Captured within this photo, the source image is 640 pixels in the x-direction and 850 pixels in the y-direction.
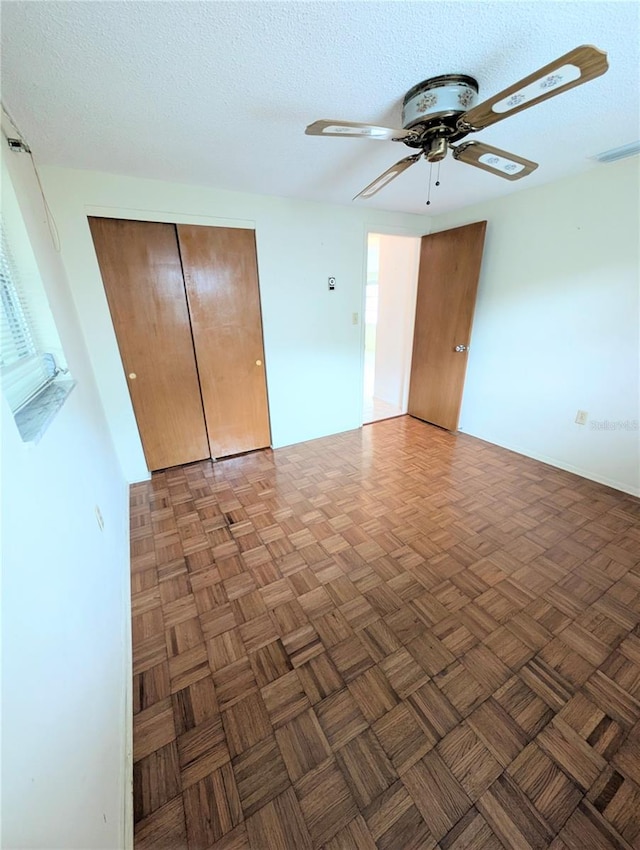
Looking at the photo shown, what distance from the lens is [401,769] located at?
101 cm

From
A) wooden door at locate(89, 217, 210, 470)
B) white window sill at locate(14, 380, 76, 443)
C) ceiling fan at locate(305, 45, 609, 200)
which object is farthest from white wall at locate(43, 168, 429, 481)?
ceiling fan at locate(305, 45, 609, 200)

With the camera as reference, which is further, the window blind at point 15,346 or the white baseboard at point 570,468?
the white baseboard at point 570,468

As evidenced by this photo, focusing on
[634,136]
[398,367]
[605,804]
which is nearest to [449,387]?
[398,367]

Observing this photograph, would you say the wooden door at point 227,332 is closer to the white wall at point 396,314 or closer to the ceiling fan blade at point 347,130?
the ceiling fan blade at point 347,130

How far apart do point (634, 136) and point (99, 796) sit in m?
3.52

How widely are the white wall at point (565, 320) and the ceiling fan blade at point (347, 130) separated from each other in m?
1.89

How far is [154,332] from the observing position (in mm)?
2484

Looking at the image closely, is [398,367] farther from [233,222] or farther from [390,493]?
[233,222]

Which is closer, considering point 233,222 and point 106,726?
point 106,726

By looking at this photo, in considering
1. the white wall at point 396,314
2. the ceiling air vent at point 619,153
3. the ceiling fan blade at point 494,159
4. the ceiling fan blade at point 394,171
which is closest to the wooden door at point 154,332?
the ceiling fan blade at point 394,171

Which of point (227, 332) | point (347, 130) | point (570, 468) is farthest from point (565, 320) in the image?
point (227, 332)

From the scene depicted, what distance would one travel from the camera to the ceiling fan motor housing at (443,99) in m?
1.23

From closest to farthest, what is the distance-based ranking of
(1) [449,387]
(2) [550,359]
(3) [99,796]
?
(3) [99,796] → (2) [550,359] → (1) [449,387]

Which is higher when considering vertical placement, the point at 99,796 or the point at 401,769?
the point at 99,796
